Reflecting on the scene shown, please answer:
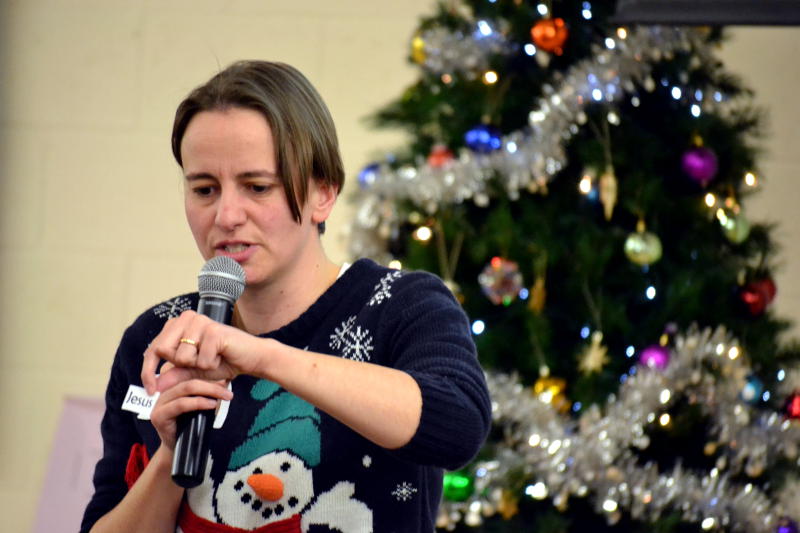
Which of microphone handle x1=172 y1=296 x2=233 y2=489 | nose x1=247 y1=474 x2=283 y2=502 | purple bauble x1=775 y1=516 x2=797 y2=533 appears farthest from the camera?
purple bauble x1=775 y1=516 x2=797 y2=533

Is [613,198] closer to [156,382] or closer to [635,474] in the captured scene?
[635,474]

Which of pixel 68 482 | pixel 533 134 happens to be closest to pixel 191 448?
pixel 533 134

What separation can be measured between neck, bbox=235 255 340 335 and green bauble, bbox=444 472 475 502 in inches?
37.4

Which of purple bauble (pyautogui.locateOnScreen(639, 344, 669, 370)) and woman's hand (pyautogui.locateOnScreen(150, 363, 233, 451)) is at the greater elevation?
purple bauble (pyautogui.locateOnScreen(639, 344, 669, 370))

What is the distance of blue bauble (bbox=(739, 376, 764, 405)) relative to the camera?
2254mm

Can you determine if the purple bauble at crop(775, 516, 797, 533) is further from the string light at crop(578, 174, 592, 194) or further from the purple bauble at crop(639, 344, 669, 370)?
the string light at crop(578, 174, 592, 194)

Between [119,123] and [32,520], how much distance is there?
118 cm

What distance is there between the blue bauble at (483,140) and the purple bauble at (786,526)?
100 centimetres

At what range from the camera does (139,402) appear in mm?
1326

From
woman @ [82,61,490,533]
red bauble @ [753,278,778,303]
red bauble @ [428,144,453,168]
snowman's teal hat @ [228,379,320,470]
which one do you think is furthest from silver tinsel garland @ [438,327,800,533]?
snowman's teal hat @ [228,379,320,470]

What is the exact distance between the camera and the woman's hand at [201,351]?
969 mm

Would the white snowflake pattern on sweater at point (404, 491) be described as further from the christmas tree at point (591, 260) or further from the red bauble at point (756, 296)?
the red bauble at point (756, 296)

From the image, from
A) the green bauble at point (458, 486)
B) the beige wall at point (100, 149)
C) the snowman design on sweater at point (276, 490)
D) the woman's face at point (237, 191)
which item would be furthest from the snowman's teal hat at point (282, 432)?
the beige wall at point (100, 149)

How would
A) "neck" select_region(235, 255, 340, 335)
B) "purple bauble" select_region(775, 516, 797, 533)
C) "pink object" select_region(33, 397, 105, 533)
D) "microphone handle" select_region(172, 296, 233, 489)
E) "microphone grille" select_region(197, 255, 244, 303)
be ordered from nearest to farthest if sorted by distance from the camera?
"microphone handle" select_region(172, 296, 233, 489)
"microphone grille" select_region(197, 255, 244, 303)
"neck" select_region(235, 255, 340, 335)
"purple bauble" select_region(775, 516, 797, 533)
"pink object" select_region(33, 397, 105, 533)
